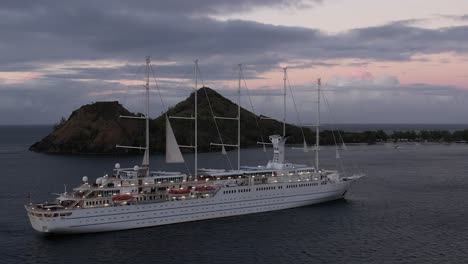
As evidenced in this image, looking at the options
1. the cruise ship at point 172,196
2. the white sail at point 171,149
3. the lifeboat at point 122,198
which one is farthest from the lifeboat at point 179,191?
the lifeboat at point 122,198

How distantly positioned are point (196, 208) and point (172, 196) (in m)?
2.77

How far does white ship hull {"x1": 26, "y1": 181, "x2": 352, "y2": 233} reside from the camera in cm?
4400

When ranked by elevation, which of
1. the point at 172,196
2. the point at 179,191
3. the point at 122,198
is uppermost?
the point at 179,191

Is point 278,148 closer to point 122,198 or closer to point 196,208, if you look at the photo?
point 196,208

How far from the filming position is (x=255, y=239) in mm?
43969

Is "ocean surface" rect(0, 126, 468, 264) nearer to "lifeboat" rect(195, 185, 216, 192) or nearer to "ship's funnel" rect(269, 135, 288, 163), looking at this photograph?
"lifeboat" rect(195, 185, 216, 192)

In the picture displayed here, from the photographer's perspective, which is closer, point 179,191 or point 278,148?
point 179,191

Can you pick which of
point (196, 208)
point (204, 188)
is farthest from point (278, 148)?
point (196, 208)

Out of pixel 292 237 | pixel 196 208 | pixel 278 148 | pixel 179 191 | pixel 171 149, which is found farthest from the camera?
pixel 278 148

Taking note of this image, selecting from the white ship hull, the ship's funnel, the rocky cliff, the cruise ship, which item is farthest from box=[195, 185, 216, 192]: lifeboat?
the rocky cliff

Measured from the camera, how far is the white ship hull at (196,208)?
144ft

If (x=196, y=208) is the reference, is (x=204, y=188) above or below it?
above

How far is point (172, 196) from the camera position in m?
49.1

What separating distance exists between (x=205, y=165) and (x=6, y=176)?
38.2m
